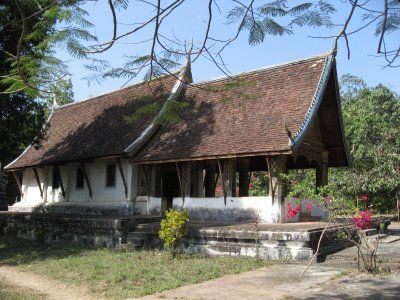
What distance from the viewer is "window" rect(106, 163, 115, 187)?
58.4 ft

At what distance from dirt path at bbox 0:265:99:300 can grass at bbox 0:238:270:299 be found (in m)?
0.18

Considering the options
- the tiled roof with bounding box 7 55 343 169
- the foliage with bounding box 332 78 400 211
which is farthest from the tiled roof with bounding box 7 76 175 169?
the foliage with bounding box 332 78 400 211

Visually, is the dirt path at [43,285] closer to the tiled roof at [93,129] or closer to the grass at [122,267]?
the grass at [122,267]

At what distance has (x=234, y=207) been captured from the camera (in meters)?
14.1

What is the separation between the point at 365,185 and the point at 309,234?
14483 mm

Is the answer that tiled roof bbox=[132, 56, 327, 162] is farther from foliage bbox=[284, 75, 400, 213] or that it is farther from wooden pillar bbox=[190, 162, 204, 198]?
foliage bbox=[284, 75, 400, 213]

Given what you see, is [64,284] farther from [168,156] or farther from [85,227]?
[168,156]

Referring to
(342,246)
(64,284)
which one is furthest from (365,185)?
(64,284)

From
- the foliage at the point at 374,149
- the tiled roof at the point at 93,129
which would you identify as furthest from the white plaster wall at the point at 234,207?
the foliage at the point at 374,149

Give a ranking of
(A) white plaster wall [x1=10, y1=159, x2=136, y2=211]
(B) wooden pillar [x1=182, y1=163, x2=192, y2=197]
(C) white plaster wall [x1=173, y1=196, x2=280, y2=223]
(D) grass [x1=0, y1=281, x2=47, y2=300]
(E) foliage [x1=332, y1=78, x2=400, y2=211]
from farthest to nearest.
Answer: (E) foliage [x1=332, y1=78, x2=400, y2=211] < (A) white plaster wall [x1=10, y1=159, x2=136, y2=211] < (B) wooden pillar [x1=182, y1=163, x2=192, y2=197] < (C) white plaster wall [x1=173, y1=196, x2=280, y2=223] < (D) grass [x1=0, y1=281, x2=47, y2=300]

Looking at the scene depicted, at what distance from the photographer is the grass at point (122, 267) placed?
8.10m

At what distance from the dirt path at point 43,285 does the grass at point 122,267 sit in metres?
0.18

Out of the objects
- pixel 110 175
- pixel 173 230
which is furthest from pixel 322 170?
pixel 110 175

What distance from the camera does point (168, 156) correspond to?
15070 millimetres
